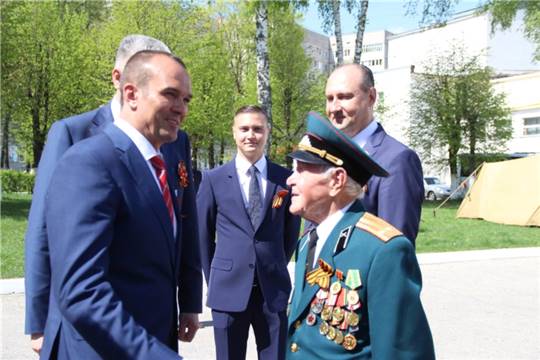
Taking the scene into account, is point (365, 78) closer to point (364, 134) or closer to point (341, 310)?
point (364, 134)

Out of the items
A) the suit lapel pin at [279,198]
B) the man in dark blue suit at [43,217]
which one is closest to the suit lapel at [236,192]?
the suit lapel pin at [279,198]

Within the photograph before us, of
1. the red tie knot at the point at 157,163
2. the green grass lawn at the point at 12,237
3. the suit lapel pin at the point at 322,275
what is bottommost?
the green grass lawn at the point at 12,237

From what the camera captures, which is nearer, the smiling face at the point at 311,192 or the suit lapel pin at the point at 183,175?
the smiling face at the point at 311,192

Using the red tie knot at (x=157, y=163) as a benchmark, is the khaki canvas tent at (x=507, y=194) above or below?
below

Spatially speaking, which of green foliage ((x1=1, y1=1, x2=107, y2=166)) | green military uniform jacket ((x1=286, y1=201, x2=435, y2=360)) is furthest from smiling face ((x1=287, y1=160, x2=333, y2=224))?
green foliage ((x1=1, y1=1, x2=107, y2=166))

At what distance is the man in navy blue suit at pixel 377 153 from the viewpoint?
2.75 metres

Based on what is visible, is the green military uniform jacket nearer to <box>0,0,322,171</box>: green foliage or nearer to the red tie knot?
the red tie knot

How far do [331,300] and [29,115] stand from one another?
86.2 ft

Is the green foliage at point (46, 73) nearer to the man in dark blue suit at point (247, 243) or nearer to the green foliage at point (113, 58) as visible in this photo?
the green foliage at point (113, 58)

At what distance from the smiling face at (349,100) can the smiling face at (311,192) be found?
2.95 feet

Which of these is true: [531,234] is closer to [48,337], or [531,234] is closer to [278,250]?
[278,250]

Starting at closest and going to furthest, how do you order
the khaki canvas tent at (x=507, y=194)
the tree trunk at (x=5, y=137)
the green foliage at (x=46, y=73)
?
1. the khaki canvas tent at (x=507, y=194)
2. the green foliage at (x=46, y=73)
3. the tree trunk at (x=5, y=137)

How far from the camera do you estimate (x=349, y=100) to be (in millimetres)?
3021

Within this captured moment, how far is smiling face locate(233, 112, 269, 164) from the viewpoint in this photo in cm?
417
